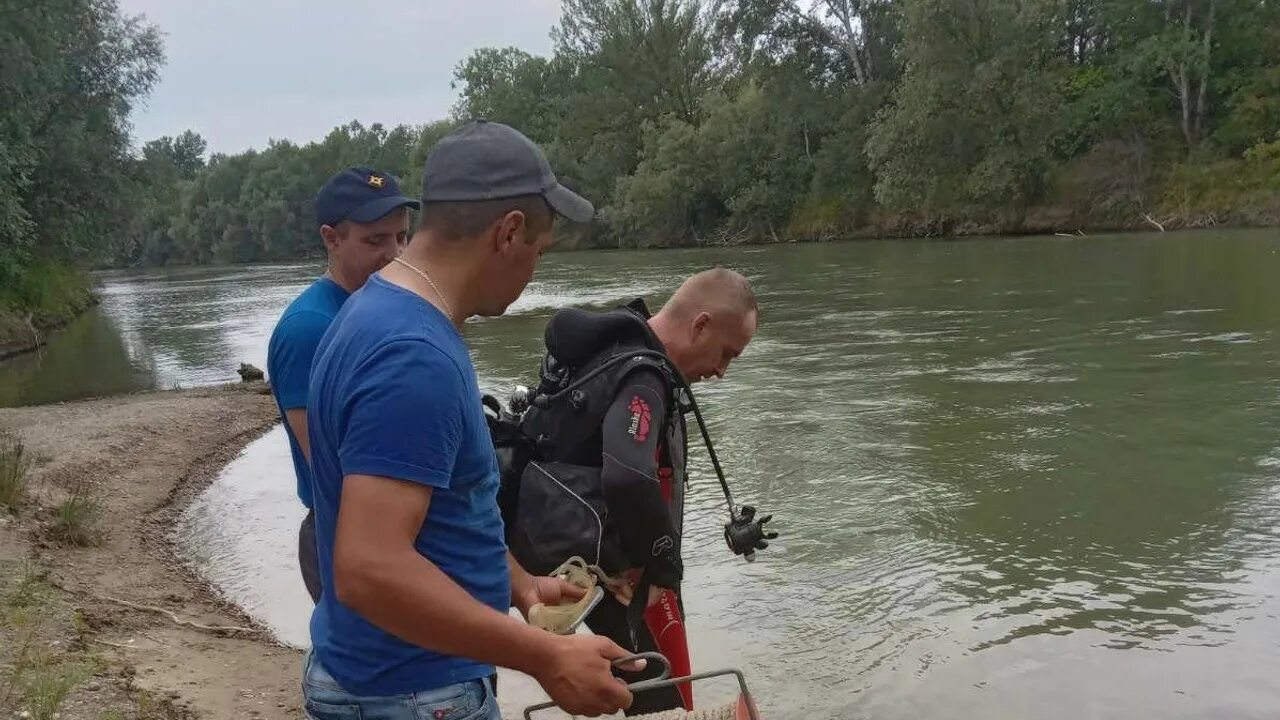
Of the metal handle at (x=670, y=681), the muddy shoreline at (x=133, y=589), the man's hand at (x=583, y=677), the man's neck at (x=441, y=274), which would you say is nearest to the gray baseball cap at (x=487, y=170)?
the man's neck at (x=441, y=274)

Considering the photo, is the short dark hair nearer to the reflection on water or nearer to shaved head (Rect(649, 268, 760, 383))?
shaved head (Rect(649, 268, 760, 383))

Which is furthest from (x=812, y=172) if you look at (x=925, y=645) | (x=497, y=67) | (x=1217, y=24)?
(x=925, y=645)

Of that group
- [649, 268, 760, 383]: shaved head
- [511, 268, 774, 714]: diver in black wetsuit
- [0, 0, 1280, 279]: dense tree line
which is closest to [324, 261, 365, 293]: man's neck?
[511, 268, 774, 714]: diver in black wetsuit

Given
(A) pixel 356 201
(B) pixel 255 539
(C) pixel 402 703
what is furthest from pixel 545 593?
(B) pixel 255 539

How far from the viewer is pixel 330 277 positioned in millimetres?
3781

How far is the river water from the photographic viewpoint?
5.32 metres

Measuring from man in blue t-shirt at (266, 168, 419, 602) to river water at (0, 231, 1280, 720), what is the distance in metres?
2.81

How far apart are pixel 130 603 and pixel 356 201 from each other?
3568 millimetres

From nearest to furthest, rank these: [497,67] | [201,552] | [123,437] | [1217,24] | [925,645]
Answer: [925,645]
[201,552]
[123,437]
[1217,24]
[497,67]

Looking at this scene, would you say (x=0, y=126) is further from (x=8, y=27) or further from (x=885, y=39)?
(x=885, y=39)

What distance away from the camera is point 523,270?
2100mm

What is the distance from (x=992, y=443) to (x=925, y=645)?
A: 4.41 metres

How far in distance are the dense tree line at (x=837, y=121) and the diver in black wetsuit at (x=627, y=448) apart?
68.4 feet

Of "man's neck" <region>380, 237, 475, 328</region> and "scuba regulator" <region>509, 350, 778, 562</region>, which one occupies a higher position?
"man's neck" <region>380, 237, 475, 328</region>
